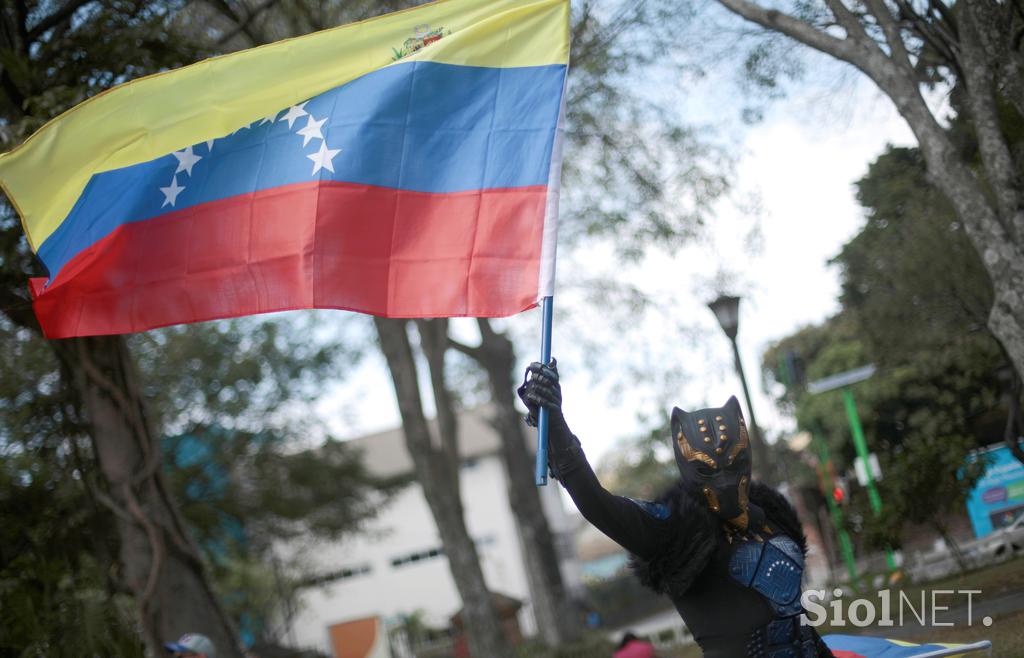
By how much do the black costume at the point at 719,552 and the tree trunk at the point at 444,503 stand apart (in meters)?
12.5

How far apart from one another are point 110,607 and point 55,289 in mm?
3827

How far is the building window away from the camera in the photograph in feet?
173

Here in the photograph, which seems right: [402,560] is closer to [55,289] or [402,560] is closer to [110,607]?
[110,607]

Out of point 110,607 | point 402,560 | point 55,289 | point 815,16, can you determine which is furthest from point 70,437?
point 402,560

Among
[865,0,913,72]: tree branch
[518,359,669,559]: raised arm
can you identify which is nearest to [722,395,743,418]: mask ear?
[518,359,669,559]: raised arm

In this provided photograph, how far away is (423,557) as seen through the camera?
52875 millimetres

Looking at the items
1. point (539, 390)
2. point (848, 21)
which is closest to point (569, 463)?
point (539, 390)

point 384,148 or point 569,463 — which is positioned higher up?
point 384,148

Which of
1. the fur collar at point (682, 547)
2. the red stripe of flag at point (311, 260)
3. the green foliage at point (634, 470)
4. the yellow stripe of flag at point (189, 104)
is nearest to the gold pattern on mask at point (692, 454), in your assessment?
the fur collar at point (682, 547)

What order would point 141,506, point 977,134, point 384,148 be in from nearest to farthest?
→ point 384,148 → point 141,506 → point 977,134

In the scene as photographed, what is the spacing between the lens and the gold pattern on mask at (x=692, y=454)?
457 centimetres

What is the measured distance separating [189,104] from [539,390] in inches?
131

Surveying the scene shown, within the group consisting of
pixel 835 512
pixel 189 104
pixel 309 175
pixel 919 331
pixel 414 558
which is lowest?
pixel 835 512

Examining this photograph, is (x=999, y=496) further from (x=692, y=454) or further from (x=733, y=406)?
(x=692, y=454)
